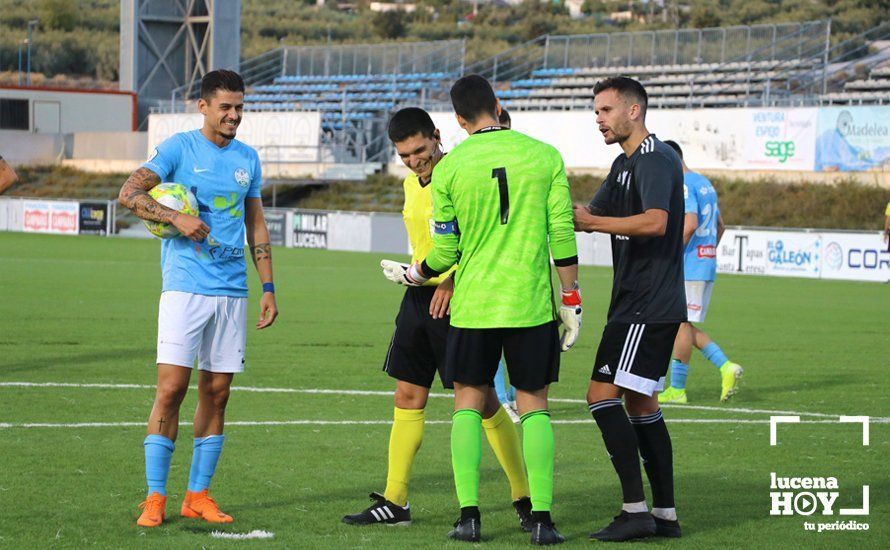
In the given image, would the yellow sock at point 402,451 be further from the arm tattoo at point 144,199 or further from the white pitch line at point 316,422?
the white pitch line at point 316,422

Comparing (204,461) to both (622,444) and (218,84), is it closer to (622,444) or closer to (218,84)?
(218,84)

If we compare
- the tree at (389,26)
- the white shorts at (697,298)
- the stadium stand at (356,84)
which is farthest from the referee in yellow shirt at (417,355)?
the tree at (389,26)

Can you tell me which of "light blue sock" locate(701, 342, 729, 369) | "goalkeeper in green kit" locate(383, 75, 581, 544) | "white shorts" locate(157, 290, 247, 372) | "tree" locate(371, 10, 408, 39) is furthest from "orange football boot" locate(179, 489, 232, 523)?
"tree" locate(371, 10, 408, 39)

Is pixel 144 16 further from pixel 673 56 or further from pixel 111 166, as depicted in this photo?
pixel 673 56

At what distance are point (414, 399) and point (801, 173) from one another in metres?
37.4

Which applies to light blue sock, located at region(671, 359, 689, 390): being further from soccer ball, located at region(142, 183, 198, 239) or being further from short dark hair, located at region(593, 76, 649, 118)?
soccer ball, located at region(142, 183, 198, 239)

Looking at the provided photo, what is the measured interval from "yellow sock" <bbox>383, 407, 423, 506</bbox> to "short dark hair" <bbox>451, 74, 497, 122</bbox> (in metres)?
1.61

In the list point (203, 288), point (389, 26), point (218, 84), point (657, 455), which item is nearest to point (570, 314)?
point (657, 455)

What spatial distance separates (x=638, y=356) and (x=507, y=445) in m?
0.84

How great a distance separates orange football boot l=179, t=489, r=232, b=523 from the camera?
650 cm

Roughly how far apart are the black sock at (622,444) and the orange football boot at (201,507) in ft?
6.20

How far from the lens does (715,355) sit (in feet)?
38.0

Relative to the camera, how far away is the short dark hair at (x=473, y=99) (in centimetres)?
621

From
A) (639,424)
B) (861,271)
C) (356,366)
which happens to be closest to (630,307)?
(639,424)
